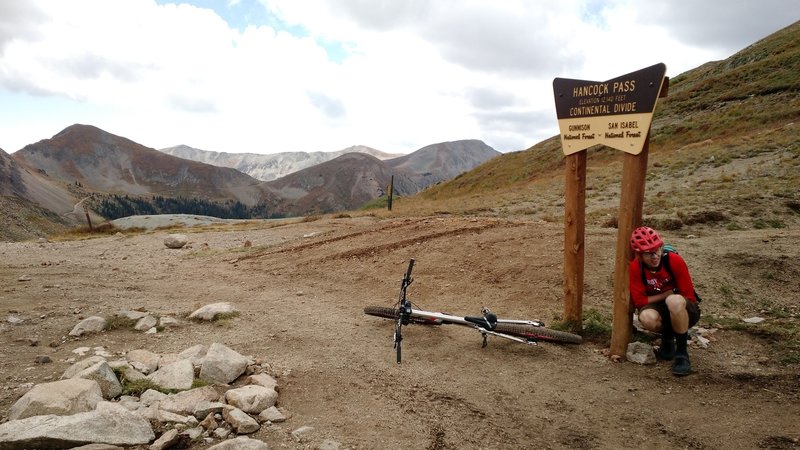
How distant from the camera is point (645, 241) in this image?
246 inches

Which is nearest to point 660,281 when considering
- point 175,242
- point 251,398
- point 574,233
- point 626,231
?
point 626,231

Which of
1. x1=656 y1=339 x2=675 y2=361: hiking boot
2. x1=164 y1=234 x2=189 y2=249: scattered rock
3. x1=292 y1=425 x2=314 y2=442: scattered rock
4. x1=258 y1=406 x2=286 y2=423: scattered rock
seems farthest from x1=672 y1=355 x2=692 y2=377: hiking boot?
x1=164 y1=234 x2=189 y2=249: scattered rock

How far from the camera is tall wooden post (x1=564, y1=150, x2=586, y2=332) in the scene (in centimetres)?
753

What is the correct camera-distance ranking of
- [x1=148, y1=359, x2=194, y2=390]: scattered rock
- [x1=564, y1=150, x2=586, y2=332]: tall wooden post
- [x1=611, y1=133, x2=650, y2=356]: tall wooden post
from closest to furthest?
1. [x1=148, y1=359, x2=194, y2=390]: scattered rock
2. [x1=611, y1=133, x2=650, y2=356]: tall wooden post
3. [x1=564, y1=150, x2=586, y2=332]: tall wooden post

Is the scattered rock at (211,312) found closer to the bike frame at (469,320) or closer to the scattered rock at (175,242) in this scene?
the bike frame at (469,320)

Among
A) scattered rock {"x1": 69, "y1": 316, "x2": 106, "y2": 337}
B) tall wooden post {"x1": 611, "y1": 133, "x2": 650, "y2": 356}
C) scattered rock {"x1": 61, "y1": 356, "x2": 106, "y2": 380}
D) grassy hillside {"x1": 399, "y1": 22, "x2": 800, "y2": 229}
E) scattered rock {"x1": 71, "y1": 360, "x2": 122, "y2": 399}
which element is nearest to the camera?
scattered rock {"x1": 71, "y1": 360, "x2": 122, "y2": 399}

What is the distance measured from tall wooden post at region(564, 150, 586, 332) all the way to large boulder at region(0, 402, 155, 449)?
6245mm

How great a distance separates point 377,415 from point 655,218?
1229 cm

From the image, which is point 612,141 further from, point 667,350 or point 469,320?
point 469,320

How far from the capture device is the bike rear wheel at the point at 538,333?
7375mm

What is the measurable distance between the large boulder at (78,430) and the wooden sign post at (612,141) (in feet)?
20.4

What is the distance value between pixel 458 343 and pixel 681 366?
10.5 feet

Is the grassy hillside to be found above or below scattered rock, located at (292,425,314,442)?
above

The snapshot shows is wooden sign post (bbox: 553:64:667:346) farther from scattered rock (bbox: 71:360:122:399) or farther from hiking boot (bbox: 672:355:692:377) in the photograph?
scattered rock (bbox: 71:360:122:399)
